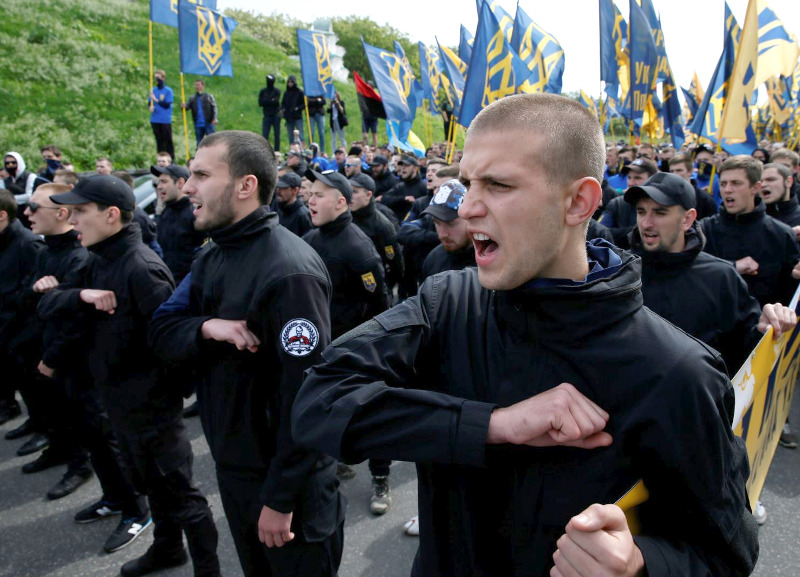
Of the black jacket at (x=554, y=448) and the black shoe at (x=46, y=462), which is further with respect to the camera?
the black shoe at (x=46, y=462)

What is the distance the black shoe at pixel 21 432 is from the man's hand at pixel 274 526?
4063mm

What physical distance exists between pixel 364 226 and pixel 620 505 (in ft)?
18.2

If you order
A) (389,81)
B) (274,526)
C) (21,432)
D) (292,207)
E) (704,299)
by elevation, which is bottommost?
(21,432)

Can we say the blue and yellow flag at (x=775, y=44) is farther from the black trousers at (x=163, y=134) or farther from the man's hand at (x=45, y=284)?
the black trousers at (x=163, y=134)

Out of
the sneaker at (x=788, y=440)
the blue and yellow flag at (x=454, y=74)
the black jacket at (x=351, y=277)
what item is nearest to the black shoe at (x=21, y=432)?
the black jacket at (x=351, y=277)

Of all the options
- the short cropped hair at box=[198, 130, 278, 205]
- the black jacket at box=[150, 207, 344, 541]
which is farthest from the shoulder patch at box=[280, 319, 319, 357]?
the short cropped hair at box=[198, 130, 278, 205]

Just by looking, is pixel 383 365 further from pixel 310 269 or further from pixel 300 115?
pixel 300 115

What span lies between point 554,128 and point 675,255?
219cm

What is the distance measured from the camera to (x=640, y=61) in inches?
360

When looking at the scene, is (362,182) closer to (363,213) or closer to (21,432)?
(363,213)

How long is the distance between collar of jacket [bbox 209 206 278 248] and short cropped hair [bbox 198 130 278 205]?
0.61 feet

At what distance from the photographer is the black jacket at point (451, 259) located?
3674 mm

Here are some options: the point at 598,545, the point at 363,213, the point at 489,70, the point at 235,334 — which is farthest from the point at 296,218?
the point at 598,545

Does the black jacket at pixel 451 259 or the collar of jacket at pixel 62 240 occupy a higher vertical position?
the collar of jacket at pixel 62 240
